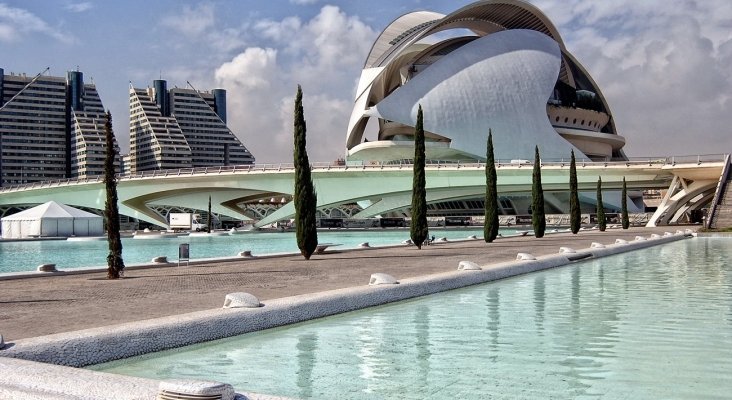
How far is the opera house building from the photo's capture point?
236ft

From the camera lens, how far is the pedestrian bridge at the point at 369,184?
5438 centimetres

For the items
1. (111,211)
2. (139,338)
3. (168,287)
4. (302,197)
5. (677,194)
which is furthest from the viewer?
(677,194)

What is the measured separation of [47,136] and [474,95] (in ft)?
318

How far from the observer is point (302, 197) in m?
23.5

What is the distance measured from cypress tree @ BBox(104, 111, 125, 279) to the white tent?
113ft

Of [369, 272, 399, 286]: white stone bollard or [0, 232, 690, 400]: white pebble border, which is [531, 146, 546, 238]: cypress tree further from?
[369, 272, 399, 286]: white stone bollard

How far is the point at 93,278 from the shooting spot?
16.8 m

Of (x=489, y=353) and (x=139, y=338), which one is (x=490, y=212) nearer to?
(x=489, y=353)

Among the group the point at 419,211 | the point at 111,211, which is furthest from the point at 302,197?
the point at 111,211

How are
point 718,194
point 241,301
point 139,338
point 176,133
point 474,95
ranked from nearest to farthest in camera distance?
1. point 139,338
2. point 241,301
3. point 718,194
4. point 474,95
5. point 176,133

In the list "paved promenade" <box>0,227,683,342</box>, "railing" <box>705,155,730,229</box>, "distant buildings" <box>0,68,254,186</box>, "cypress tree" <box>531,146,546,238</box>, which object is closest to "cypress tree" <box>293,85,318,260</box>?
"paved promenade" <box>0,227,683,342</box>

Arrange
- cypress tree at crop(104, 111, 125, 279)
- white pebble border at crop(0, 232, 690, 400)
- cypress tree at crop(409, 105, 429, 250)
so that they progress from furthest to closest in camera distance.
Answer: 1. cypress tree at crop(409, 105, 429, 250)
2. cypress tree at crop(104, 111, 125, 279)
3. white pebble border at crop(0, 232, 690, 400)

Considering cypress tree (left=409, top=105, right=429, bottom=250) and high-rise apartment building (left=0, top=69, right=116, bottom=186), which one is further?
high-rise apartment building (left=0, top=69, right=116, bottom=186)

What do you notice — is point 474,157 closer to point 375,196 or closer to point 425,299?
point 375,196
